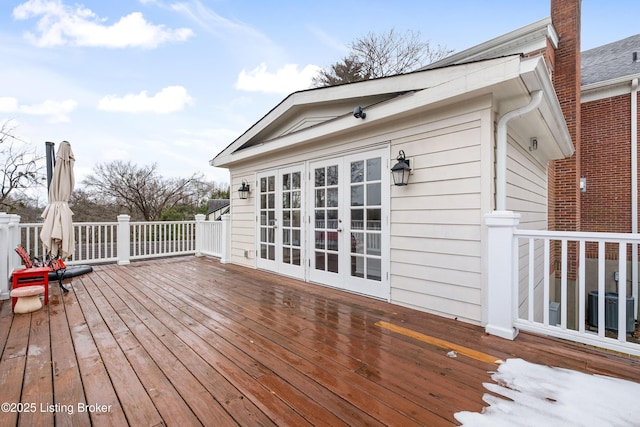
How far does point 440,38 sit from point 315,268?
39.3 ft

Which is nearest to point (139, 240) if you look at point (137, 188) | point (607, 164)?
point (137, 188)

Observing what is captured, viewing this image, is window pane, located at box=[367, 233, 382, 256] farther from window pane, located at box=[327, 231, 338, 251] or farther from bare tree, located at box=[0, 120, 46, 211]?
bare tree, located at box=[0, 120, 46, 211]

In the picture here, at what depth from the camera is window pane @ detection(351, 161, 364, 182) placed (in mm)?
3764

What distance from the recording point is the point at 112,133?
39.2 feet

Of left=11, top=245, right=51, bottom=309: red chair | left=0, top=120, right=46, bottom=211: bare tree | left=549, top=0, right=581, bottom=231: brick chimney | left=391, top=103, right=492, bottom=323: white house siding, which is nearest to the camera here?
left=391, top=103, right=492, bottom=323: white house siding

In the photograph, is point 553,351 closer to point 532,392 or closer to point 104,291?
point 532,392

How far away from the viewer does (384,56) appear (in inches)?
499

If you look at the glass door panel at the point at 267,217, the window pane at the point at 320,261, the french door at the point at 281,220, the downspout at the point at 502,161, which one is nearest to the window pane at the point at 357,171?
the french door at the point at 281,220

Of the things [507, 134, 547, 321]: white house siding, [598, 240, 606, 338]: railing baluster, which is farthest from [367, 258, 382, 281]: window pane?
[598, 240, 606, 338]: railing baluster

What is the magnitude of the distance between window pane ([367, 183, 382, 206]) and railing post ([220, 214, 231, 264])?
389 centimetres

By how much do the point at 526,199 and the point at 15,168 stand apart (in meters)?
16.1

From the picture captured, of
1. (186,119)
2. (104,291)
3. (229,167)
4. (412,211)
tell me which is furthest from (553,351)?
(186,119)

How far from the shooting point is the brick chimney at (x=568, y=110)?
6254mm

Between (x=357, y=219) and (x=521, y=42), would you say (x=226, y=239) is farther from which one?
(x=521, y=42)
